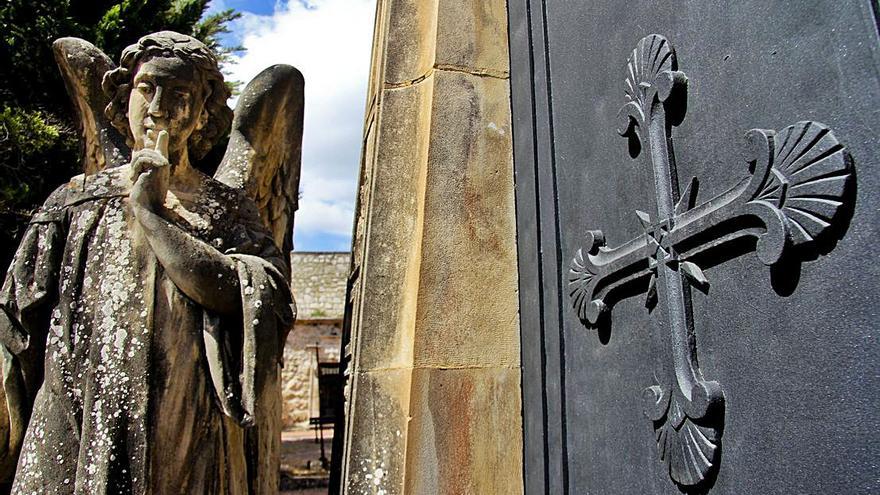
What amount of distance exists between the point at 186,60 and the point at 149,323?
1.03 m

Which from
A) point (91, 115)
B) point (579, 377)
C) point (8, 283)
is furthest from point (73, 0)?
point (579, 377)

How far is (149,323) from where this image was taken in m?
2.21

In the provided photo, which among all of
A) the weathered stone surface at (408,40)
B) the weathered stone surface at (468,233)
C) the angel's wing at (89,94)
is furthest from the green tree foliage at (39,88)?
the weathered stone surface at (468,233)

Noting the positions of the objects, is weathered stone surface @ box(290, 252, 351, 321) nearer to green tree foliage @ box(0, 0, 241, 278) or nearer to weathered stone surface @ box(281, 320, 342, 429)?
weathered stone surface @ box(281, 320, 342, 429)

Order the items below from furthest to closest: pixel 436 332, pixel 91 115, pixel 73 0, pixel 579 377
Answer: pixel 73 0 → pixel 91 115 → pixel 436 332 → pixel 579 377

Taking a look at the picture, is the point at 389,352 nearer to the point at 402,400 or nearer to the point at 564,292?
the point at 402,400

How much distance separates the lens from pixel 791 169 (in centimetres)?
95

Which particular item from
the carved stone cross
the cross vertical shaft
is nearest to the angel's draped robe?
the carved stone cross

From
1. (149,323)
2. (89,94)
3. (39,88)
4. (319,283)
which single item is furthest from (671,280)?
(319,283)

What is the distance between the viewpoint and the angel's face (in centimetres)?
248

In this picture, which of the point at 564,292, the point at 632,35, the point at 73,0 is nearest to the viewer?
the point at 632,35

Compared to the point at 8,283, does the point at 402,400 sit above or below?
below

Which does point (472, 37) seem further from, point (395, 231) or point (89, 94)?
point (89, 94)

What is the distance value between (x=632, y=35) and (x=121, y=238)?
1.82m
